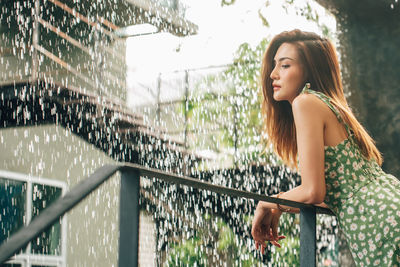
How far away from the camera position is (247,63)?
34.0ft

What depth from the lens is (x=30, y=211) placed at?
863 centimetres

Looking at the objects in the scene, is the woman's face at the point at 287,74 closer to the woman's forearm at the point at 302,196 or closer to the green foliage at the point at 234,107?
the woman's forearm at the point at 302,196

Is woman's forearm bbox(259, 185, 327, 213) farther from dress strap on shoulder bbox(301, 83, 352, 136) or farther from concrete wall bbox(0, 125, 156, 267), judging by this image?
concrete wall bbox(0, 125, 156, 267)

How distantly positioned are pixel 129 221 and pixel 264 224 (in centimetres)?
111

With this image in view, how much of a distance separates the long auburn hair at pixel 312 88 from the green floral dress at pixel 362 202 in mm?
56

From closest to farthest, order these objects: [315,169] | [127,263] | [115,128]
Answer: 1. [127,263]
2. [315,169]
3. [115,128]

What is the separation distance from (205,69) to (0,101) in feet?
14.4

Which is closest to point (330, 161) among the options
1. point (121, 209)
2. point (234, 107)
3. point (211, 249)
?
point (121, 209)

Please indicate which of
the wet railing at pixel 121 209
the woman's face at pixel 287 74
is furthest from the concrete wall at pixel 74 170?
the wet railing at pixel 121 209

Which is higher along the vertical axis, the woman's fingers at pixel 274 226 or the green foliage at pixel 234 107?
the green foliage at pixel 234 107

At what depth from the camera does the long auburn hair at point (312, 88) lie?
2.31 meters

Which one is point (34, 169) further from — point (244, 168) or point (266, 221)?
point (266, 221)

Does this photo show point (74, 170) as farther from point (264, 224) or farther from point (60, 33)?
point (264, 224)

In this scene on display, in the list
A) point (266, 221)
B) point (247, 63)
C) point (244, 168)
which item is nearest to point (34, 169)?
point (244, 168)
